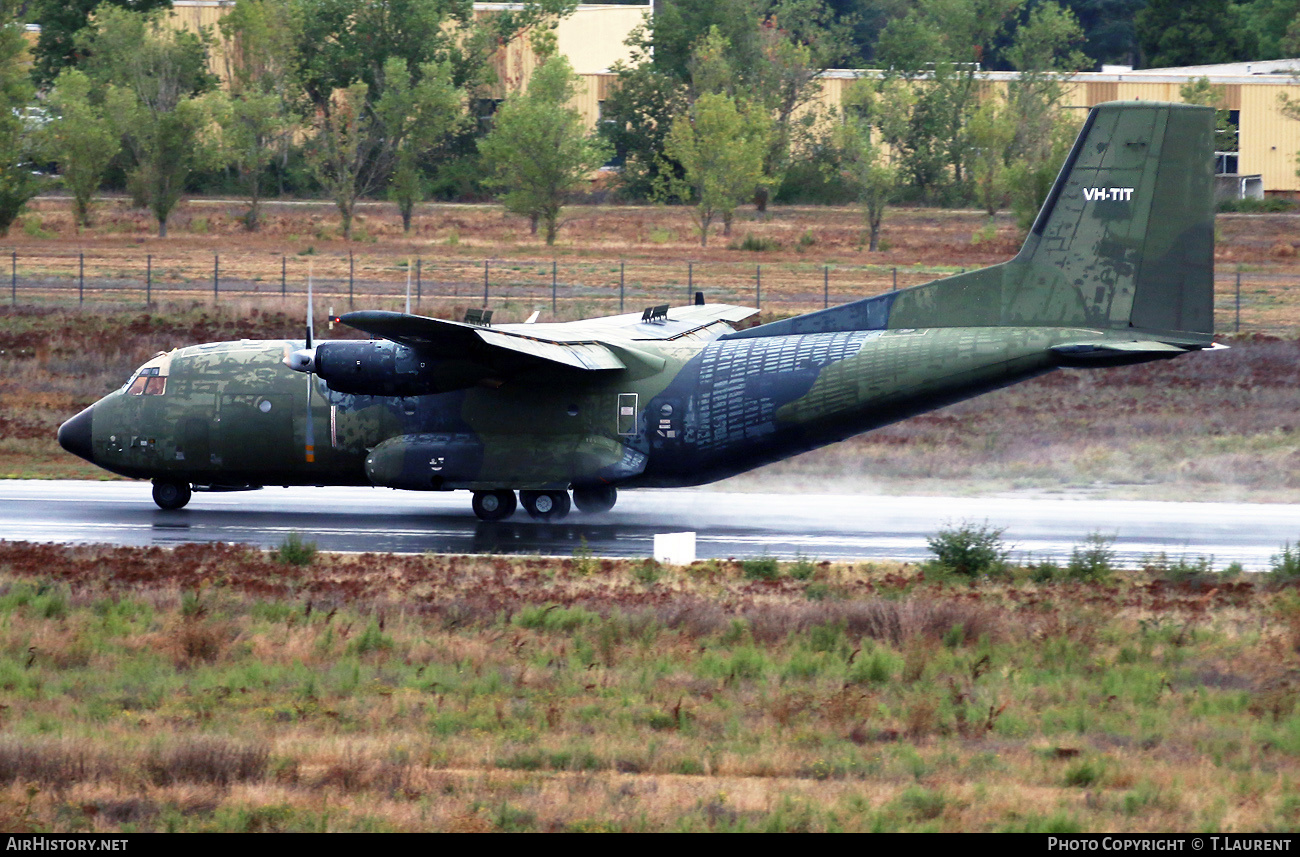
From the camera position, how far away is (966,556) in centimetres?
1892

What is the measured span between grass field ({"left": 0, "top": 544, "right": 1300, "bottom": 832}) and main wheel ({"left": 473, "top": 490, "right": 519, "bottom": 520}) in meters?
3.86

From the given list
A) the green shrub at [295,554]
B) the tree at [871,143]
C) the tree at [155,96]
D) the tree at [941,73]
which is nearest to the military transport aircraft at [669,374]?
the green shrub at [295,554]

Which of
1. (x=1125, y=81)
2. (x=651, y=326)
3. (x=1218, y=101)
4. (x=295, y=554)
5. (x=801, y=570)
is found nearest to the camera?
(x=801, y=570)

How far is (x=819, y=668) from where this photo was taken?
14242 mm

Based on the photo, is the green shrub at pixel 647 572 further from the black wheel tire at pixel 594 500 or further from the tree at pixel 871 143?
the tree at pixel 871 143

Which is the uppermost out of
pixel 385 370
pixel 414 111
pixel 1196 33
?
pixel 1196 33

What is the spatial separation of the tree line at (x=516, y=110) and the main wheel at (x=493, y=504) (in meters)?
45.0

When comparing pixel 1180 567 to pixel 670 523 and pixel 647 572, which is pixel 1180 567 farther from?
pixel 670 523

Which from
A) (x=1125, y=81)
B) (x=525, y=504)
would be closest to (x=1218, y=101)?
(x=1125, y=81)

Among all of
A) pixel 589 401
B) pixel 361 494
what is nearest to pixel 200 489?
pixel 361 494

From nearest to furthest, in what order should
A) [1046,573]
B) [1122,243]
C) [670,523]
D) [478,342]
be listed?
[1046,573]
[1122,243]
[478,342]
[670,523]

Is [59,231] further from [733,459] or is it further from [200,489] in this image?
[733,459]

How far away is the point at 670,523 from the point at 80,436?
1054cm

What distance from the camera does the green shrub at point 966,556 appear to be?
18.8 metres
